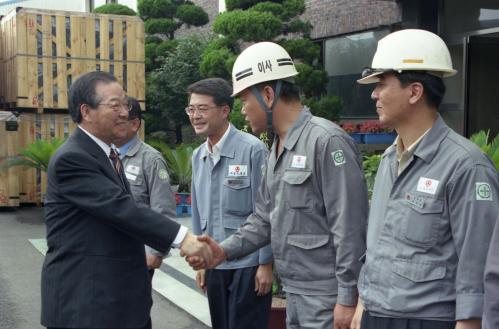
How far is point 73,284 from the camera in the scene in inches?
119

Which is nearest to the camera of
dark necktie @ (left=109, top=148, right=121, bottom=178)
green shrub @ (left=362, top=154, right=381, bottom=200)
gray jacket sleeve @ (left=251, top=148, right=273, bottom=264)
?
dark necktie @ (left=109, top=148, right=121, bottom=178)

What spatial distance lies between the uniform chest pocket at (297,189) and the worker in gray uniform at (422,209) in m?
0.44

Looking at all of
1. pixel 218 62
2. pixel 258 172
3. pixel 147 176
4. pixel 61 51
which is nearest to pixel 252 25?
pixel 218 62

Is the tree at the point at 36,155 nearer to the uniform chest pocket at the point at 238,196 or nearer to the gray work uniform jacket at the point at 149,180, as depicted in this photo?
the gray work uniform jacket at the point at 149,180

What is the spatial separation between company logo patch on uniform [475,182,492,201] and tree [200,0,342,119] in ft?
29.7

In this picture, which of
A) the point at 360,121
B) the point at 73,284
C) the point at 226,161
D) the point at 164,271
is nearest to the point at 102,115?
the point at 73,284

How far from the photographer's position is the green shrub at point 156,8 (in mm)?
18188

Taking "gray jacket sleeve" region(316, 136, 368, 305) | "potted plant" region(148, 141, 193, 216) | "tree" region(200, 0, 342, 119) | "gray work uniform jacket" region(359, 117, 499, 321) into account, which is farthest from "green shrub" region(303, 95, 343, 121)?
"gray work uniform jacket" region(359, 117, 499, 321)

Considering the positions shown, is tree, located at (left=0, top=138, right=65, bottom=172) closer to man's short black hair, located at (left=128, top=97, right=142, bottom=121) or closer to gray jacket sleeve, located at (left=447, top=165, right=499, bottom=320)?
man's short black hair, located at (left=128, top=97, right=142, bottom=121)

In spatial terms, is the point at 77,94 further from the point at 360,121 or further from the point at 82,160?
the point at 360,121

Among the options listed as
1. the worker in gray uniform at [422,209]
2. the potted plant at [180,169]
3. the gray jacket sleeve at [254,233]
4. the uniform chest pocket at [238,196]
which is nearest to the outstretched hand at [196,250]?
the gray jacket sleeve at [254,233]

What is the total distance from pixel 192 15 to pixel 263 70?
15094 mm

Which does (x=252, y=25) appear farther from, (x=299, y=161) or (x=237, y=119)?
(x=299, y=161)

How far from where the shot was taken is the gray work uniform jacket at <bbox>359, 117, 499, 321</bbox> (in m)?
2.38
